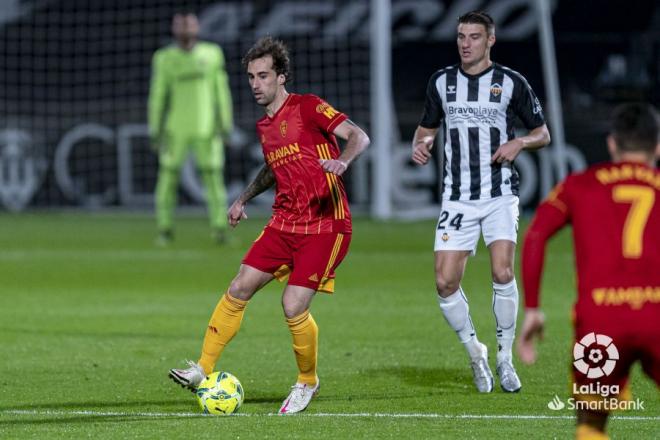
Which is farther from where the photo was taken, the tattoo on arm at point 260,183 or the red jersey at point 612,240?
the tattoo on arm at point 260,183

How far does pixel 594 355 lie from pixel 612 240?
1.93 feet

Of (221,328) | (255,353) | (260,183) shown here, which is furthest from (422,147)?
(255,353)

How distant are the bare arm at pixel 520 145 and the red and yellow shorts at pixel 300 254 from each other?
0.95 meters

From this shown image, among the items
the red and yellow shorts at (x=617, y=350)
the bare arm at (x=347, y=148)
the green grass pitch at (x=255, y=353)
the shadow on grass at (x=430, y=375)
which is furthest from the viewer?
the shadow on grass at (x=430, y=375)

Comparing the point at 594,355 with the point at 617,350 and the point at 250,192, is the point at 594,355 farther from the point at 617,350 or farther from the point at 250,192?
the point at 250,192

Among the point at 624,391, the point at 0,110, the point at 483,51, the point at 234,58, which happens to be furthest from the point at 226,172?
the point at 624,391

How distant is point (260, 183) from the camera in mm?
7227

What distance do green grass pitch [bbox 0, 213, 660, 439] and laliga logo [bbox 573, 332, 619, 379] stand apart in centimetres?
106

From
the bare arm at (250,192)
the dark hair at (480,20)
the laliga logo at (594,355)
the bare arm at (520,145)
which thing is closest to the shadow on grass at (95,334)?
the bare arm at (250,192)

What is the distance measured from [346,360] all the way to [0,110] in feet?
52.7

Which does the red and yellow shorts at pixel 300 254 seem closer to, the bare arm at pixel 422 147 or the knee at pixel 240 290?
the knee at pixel 240 290

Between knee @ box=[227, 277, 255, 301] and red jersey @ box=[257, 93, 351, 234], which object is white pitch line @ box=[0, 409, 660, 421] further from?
red jersey @ box=[257, 93, 351, 234]

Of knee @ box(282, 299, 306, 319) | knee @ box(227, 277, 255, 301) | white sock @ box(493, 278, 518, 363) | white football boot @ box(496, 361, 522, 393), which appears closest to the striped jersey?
white sock @ box(493, 278, 518, 363)

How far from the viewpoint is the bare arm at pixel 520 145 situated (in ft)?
23.5
